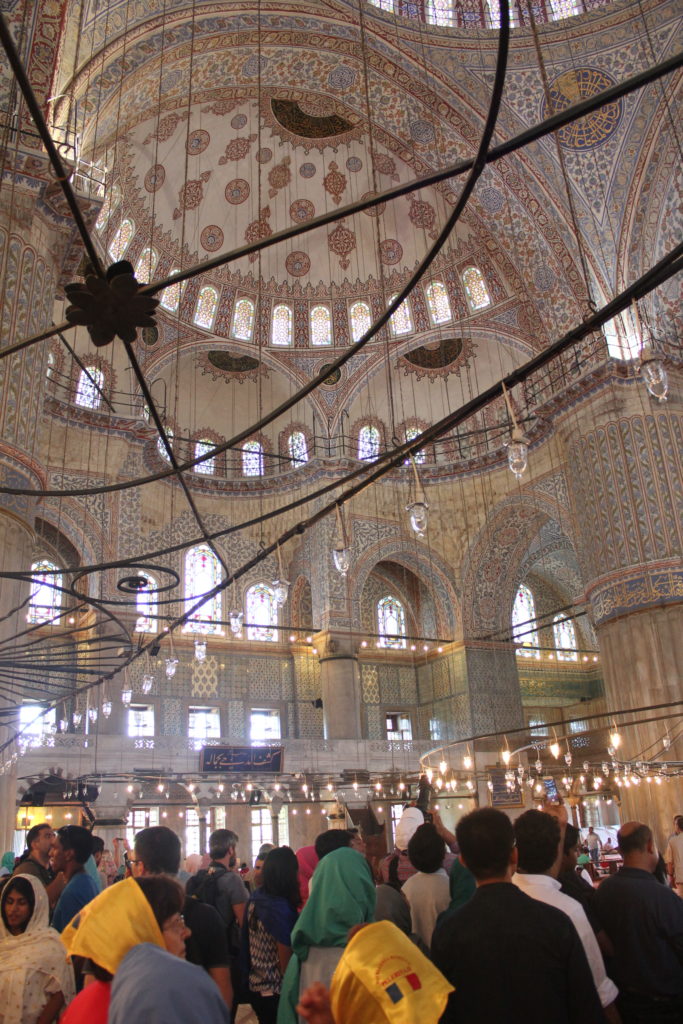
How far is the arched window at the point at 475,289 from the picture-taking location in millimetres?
16031

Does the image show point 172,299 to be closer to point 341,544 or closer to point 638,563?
point 638,563

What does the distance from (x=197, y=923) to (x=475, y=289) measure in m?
15.3

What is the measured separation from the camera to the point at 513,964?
1.65m

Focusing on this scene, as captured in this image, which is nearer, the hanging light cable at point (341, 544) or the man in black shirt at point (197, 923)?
the man in black shirt at point (197, 923)

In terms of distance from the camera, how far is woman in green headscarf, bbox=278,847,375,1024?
225 cm

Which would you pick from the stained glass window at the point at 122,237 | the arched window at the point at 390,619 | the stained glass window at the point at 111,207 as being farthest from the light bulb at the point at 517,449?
the arched window at the point at 390,619

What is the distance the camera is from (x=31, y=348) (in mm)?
7785

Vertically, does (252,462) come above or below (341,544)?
above

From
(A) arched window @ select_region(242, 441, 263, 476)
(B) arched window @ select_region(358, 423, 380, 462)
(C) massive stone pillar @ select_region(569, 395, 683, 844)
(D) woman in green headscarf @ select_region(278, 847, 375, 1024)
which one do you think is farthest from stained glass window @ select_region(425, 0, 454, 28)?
(D) woman in green headscarf @ select_region(278, 847, 375, 1024)

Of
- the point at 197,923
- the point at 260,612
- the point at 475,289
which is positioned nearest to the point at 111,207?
the point at 475,289

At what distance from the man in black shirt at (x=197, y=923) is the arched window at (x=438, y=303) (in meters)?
15.0

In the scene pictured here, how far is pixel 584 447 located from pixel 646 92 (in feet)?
17.8

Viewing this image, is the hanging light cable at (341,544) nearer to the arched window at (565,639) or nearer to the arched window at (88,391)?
the arched window at (88,391)

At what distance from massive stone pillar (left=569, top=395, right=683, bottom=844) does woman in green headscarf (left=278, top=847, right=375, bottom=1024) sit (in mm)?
9362
